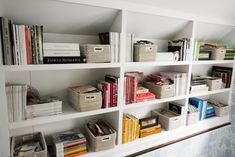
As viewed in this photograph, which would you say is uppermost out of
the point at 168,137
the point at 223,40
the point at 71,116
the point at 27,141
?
the point at 223,40

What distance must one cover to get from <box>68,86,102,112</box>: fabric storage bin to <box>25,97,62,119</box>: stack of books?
137 mm

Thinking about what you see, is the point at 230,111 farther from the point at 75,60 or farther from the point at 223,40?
the point at 75,60

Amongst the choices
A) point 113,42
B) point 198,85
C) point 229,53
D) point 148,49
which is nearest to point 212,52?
point 229,53

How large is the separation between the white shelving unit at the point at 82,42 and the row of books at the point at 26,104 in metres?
0.04

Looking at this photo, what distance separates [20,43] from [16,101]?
373 millimetres

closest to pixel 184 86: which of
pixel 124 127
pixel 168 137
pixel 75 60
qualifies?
pixel 168 137

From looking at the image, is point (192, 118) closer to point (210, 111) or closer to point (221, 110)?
point (210, 111)

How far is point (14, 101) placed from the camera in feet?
3.67

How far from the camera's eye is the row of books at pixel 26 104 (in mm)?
1110

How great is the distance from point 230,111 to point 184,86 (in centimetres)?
101

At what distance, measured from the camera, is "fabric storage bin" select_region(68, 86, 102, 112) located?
4.28 feet

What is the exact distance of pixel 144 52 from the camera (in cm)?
150

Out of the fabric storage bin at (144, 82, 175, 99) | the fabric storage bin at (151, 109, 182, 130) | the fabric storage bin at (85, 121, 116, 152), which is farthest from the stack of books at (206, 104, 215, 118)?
the fabric storage bin at (85, 121, 116, 152)

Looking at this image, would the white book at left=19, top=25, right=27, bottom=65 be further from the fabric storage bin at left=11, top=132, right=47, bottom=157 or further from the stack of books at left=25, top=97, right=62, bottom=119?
the fabric storage bin at left=11, top=132, right=47, bottom=157
